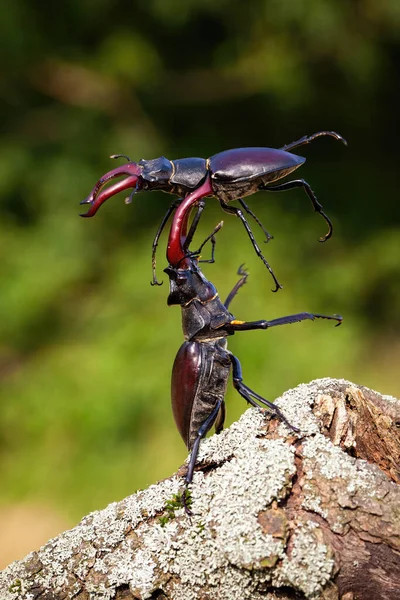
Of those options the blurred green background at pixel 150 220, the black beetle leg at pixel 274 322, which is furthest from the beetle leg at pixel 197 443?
the blurred green background at pixel 150 220

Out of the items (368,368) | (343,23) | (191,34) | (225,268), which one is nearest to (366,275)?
(368,368)

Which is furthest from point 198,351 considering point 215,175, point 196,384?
point 215,175

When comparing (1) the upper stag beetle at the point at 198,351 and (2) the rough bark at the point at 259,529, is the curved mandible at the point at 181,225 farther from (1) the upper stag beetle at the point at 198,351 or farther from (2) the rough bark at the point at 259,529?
(2) the rough bark at the point at 259,529

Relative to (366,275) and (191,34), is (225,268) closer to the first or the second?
(366,275)

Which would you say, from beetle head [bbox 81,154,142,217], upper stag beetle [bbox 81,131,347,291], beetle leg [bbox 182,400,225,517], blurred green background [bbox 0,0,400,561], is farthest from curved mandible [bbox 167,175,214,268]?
blurred green background [bbox 0,0,400,561]

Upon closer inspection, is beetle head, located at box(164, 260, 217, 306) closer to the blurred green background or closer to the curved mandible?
the curved mandible
